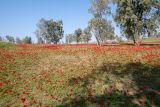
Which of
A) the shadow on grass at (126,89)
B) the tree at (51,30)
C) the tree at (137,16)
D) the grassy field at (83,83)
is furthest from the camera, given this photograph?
the tree at (51,30)

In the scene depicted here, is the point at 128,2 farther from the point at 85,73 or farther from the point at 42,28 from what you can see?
the point at 42,28

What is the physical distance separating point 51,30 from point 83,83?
11720cm

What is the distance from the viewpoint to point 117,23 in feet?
166

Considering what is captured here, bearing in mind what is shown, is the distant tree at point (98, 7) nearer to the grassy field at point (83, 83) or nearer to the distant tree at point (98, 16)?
the distant tree at point (98, 16)

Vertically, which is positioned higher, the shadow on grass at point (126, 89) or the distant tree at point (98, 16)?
the distant tree at point (98, 16)

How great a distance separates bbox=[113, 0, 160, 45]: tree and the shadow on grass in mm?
30742

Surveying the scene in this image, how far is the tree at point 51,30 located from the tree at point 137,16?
273 feet

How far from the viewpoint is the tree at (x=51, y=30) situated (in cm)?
12912

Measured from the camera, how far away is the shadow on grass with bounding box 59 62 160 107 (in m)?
12.5

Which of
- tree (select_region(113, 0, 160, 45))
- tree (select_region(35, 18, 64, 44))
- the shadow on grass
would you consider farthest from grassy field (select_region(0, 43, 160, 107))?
tree (select_region(35, 18, 64, 44))

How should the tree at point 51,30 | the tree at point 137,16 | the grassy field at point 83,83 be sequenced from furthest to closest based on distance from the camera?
the tree at point 51,30, the tree at point 137,16, the grassy field at point 83,83

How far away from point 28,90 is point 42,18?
393ft

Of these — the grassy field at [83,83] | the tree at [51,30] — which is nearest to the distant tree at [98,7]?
the grassy field at [83,83]

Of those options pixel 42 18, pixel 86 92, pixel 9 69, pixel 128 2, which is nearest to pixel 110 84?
pixel 86 92
